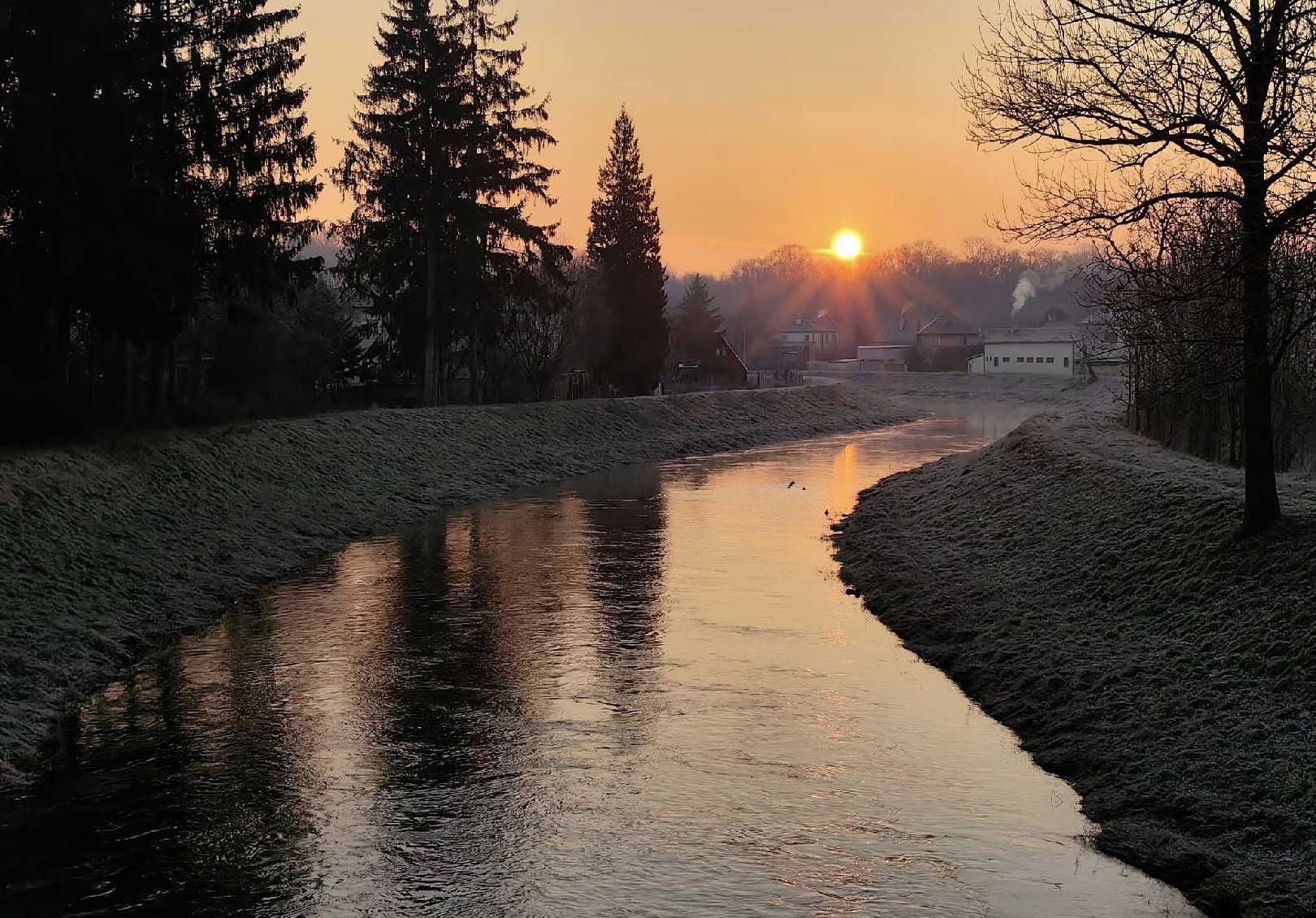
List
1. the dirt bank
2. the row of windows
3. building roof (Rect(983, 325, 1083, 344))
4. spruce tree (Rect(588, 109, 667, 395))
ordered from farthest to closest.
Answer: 1. the row of windows
2. building roof (Rect(983, 325, 1083, 344))
3. spruce tree (Rect(588, 109, 667, 395))
4. the dirt bank

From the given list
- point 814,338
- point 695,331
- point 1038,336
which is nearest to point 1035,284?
point 814,338

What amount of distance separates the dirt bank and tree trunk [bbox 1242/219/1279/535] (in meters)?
15.5

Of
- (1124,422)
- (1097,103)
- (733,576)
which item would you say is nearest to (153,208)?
(733,576)

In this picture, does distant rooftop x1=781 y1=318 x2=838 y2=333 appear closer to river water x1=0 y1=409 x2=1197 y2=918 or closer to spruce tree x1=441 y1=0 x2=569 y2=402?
spruce tree x1=441 y1=0 x2=569 y2=402

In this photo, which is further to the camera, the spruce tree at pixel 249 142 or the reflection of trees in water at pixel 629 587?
the spruce tree at pixel 249 142

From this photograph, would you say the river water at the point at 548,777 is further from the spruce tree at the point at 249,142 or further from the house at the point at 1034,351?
the house at the point at 1034,351

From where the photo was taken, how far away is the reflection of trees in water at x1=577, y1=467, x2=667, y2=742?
16.0 m

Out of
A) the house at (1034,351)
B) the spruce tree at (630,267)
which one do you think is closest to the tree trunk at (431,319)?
the spruce tree at (630,267)

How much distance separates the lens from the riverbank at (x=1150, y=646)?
1076cm

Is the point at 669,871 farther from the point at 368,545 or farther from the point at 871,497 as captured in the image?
the point at 871,497

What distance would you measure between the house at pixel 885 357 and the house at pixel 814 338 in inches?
172

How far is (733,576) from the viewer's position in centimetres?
2433

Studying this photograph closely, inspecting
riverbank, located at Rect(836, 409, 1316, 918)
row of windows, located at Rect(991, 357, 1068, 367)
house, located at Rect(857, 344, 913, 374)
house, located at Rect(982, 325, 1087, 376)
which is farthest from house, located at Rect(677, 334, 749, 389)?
riverbank, located at Rect(836, 409, 1316, 918)

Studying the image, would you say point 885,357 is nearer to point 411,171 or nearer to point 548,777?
point 411,171
